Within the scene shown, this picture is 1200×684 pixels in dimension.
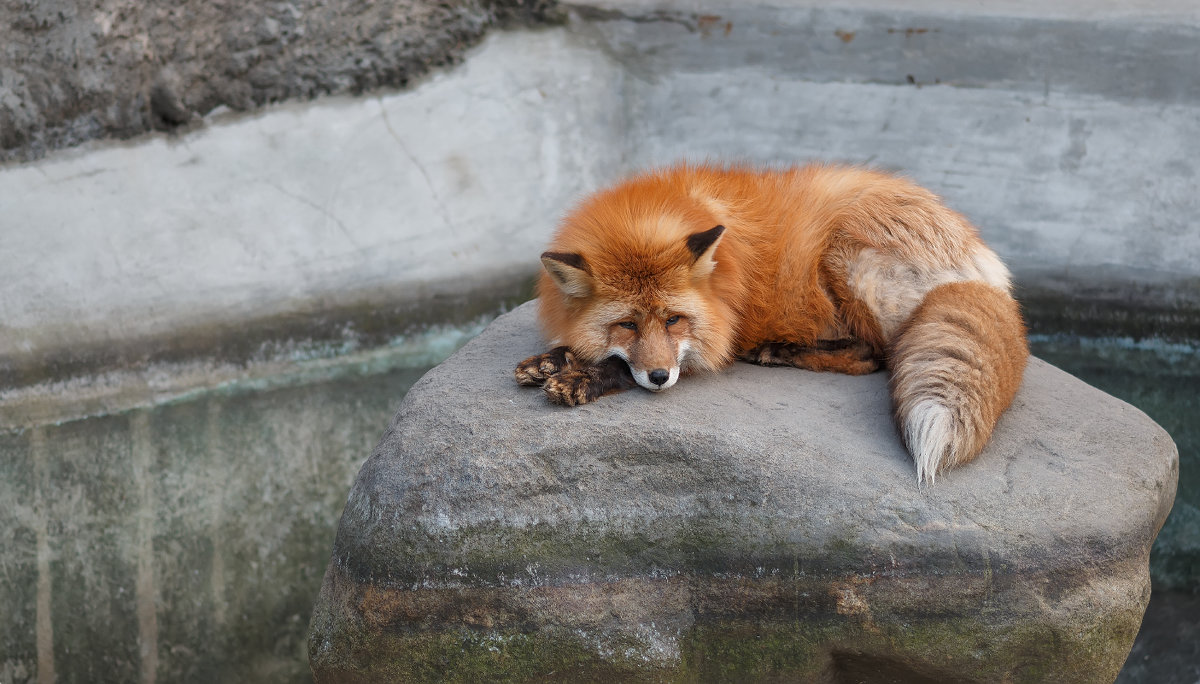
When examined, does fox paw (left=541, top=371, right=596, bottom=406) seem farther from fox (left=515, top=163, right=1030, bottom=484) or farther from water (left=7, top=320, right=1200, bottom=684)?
water (left=7, top=320, right=1200, bottom=684)

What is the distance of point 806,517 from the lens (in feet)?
11.0

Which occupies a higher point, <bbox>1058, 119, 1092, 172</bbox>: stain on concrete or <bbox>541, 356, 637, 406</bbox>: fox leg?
<bbox>1058, 119, 1092, 172</bbox>: stain on concrete

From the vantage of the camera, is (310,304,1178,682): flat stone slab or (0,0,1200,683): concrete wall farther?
(0,0,1200,683): concrete wall

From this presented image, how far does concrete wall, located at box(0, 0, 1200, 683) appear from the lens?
5.33 meters

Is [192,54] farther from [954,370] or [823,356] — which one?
[954,370]

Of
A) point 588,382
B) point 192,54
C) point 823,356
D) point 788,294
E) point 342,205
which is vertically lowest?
point 342,205

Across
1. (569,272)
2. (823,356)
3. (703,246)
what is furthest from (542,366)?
(823,356)

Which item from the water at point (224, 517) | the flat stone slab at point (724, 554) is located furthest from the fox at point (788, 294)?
the water at point (224, 517)

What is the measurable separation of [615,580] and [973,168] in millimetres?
4069

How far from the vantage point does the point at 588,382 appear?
375 centimetres

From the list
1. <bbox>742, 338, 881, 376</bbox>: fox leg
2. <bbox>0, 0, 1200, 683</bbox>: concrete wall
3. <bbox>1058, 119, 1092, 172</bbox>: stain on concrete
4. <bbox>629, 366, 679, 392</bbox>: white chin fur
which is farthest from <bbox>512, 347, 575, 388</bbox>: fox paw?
<bbox>1058, 119, 1092, 172</bbox>: stain on concrete

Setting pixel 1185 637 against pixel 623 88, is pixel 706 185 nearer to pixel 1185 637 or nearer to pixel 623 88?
pixel 623 88

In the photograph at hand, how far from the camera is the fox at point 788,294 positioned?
3631mm

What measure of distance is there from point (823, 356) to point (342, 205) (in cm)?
324
